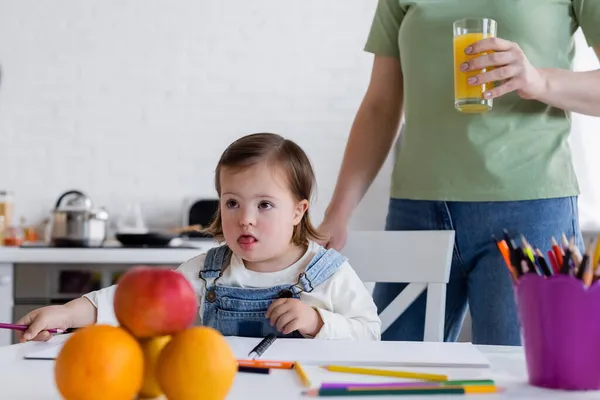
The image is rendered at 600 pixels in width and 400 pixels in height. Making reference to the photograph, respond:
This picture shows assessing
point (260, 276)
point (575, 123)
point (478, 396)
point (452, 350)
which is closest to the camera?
point (478, 396)

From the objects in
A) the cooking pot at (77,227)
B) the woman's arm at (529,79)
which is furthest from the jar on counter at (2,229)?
the woman's arm at (529,79)

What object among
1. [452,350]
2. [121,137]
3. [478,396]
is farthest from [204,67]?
[478,396]

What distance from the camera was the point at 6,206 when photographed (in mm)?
3070

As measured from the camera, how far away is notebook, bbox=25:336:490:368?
0.87 meters

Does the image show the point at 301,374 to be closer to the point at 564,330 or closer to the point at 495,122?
the point at 564,330

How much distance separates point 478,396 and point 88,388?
0.36m

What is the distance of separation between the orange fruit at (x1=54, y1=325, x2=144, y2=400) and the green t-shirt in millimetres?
928

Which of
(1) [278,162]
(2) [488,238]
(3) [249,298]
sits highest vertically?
(1) [278,162]

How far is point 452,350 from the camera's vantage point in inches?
37.9

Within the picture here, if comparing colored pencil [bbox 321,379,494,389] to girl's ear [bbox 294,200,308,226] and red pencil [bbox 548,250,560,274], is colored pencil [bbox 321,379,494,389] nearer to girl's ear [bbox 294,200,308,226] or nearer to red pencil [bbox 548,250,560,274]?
red pencil [bbox 548,250,560,274]

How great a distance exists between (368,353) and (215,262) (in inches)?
19.8

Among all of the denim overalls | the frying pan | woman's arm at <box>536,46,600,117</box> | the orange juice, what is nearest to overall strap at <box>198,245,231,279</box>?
the denim overalls

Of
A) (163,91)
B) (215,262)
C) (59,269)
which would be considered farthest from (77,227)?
(215,262)

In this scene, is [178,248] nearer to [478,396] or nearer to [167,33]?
[167,33]
